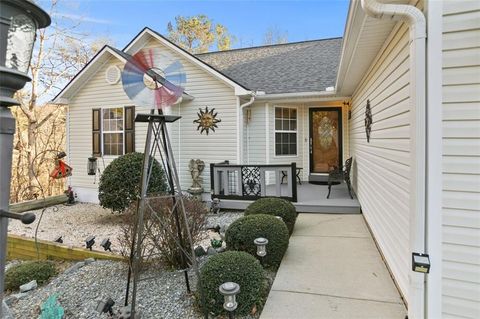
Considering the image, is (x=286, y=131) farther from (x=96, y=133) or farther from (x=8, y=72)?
(x=8, y=72)

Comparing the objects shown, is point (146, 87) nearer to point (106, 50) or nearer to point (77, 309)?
point (77, 309)

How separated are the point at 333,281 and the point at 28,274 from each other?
394cm

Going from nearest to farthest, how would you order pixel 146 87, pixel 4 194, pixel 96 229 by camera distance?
1. pixel 4 194
2. pixel 146 87
3. pixel 96 229

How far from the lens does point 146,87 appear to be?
9.67 feet

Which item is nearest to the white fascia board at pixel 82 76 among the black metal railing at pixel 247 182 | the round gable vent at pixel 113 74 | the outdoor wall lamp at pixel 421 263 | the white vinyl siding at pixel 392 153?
the round gable vent at pixel 113 74

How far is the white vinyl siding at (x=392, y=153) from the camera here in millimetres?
2662

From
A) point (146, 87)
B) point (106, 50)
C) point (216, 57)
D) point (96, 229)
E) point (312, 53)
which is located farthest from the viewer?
point (216, 57)

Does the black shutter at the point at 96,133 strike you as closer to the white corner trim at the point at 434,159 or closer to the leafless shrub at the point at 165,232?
the leafless shrub at the point at 165,232

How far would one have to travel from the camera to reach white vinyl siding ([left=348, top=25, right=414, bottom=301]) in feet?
8.73

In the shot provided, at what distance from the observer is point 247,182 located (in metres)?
6.99

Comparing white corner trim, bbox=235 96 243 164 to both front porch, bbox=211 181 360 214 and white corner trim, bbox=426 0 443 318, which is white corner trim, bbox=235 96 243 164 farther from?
white corner trim, bbox=426 0 443 318

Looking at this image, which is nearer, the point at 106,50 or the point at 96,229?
the point at 96,229

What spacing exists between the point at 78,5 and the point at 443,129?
53.4 feet

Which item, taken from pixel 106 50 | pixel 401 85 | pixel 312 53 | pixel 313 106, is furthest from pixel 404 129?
pixel 312 53
